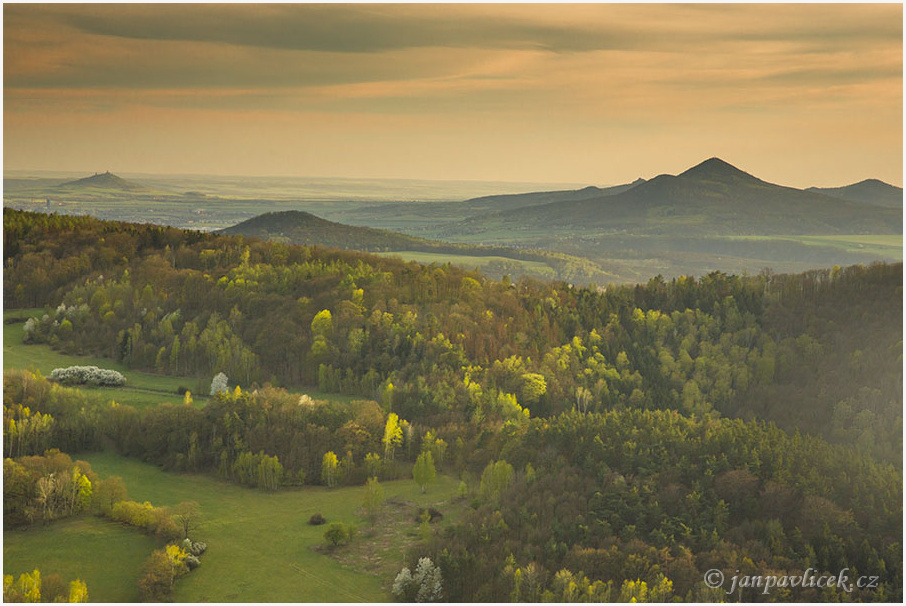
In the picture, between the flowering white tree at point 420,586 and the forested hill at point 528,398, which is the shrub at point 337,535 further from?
the flowering white tree at point 420,586

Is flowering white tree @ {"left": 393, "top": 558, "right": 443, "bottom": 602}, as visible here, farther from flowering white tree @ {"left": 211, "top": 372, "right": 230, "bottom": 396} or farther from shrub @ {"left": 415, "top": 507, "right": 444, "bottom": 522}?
flowering white tree @ {"left": 211, "top": 372, "right": 230, "bottom": 396}

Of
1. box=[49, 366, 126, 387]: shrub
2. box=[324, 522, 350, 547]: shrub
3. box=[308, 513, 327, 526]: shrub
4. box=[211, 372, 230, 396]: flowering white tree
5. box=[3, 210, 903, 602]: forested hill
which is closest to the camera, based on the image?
box=[3, 210, 903, 602]: forested hill

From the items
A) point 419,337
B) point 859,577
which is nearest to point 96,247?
point 419,337

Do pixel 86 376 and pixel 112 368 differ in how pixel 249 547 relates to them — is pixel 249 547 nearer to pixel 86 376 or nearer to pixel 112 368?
pixel 86 376

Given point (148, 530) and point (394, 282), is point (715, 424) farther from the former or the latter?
point (394, 282)

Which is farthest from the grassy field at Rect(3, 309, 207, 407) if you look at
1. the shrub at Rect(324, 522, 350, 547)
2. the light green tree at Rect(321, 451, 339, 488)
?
the shrub at Rect(324, 522, 350, 547)

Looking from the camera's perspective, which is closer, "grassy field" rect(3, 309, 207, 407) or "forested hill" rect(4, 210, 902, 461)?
"grassy field" rect(3, 309, 207, 407)
